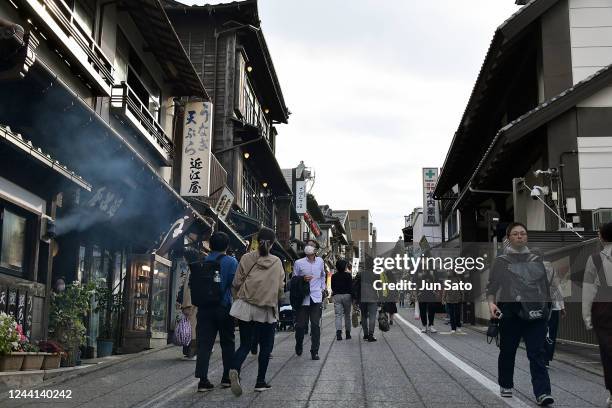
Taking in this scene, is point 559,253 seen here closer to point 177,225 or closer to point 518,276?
point 518,276

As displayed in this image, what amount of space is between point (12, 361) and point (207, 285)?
8.12 feet

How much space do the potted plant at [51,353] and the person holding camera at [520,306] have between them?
5588mm

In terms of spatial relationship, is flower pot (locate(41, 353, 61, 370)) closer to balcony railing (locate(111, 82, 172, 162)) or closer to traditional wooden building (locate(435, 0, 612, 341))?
balcony railing (locate(111, 82, 172, 162))

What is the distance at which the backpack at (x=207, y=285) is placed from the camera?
710 centimetres

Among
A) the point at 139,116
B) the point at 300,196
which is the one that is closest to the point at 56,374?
the point at 139,116

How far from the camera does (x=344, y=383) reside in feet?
24.9

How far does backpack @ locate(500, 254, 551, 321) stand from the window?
21.6 ft

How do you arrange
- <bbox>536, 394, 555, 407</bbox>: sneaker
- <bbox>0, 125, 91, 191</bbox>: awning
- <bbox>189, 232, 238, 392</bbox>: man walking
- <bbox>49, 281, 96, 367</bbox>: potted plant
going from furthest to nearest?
<bbox>49, 281, 96, 367</bbox>: potted plant, <bbox>0, 125, 91, 191</bbox>: awning, <bbox>189, 232, 238, 392</bbox>: man walking, <bbox>536, 394, 555, 407</bbox>: sneaker

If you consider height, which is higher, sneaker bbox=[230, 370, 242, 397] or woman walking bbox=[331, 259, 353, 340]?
woman walking bbox=[331, 259, 353, 340]

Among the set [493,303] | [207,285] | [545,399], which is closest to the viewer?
[545,399]

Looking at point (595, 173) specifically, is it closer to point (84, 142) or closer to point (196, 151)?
point (196, 151)

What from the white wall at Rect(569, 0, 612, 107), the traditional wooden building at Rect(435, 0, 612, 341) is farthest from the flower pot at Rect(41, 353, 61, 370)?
the white wall at Rect(569, 0, 612, 107)

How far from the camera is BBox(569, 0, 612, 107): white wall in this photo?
54.3ft

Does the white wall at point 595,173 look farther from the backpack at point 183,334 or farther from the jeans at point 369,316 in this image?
the backpack at point 183,334
